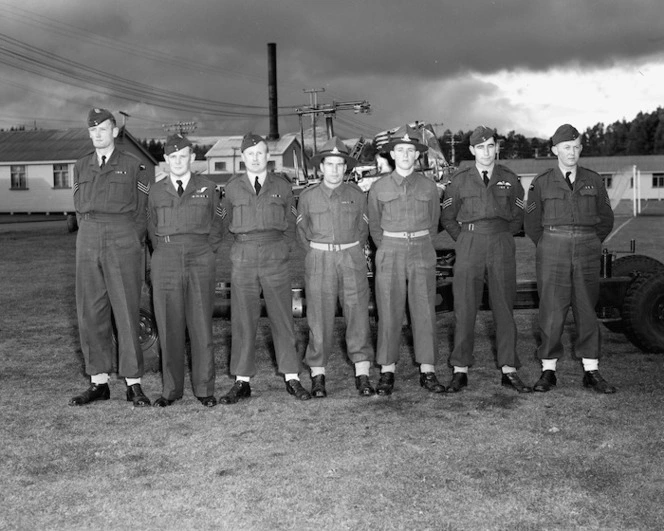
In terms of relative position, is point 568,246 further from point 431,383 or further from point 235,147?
point 235,147

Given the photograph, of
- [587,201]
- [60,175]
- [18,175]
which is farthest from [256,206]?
[18,175]

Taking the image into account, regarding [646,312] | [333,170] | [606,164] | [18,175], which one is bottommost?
[646,312]

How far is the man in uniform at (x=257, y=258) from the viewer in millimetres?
5406

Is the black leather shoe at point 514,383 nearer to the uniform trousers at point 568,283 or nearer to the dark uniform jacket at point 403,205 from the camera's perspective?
the uniform trousers at point 568,283

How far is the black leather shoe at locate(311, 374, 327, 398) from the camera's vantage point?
557cm

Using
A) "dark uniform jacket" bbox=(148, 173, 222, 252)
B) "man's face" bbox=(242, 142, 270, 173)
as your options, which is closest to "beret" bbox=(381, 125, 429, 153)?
"man's face" bbox=(242, 142, 270, 173)

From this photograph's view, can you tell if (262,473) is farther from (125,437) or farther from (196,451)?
(125,437)

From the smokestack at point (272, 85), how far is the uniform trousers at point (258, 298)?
40.4m

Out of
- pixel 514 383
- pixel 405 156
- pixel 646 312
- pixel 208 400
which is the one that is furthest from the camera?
pixel 646 312

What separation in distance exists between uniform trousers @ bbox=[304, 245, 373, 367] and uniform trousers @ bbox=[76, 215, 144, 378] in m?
1.15

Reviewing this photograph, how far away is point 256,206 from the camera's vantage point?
5398 mm

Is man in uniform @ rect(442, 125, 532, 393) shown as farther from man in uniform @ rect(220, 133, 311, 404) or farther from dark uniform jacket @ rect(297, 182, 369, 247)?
man in uniform @ rect(220, 133, 311, 404)

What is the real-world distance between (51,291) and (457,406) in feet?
26.0

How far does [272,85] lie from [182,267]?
41220mm
